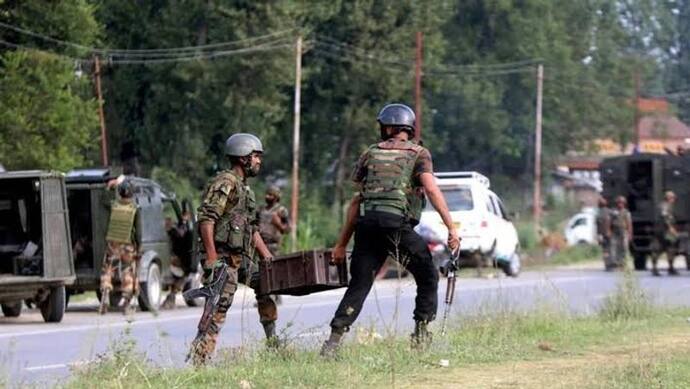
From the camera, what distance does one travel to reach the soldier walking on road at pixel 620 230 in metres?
35.8

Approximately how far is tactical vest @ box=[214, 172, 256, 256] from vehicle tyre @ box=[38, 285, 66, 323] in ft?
29.5

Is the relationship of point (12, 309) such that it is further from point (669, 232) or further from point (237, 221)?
point (669, 232)

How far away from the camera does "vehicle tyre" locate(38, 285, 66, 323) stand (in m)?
21.0

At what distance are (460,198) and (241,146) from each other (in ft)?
67.9

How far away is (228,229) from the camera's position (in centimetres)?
1232

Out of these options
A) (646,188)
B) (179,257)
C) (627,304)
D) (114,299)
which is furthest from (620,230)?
(627,304)

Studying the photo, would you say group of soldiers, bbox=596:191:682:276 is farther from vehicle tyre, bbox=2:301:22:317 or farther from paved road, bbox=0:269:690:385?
vehicle tyre, bbox=2:301:22:317

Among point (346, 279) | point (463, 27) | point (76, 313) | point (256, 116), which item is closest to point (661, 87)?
point (463, 27)

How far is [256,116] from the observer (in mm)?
46438

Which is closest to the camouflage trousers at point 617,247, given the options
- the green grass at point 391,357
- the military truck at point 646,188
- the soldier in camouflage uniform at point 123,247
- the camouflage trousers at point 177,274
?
the military truck at point 646,188

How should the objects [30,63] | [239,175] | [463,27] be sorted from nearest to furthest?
[239,175] < [30,63] < [463,27]

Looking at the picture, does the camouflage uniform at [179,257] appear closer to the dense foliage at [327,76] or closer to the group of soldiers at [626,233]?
the dense foliage at [327,76]

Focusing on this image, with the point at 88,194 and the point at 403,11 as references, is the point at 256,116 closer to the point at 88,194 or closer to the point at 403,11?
the point at 403,11

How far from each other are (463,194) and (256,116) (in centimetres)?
1453
